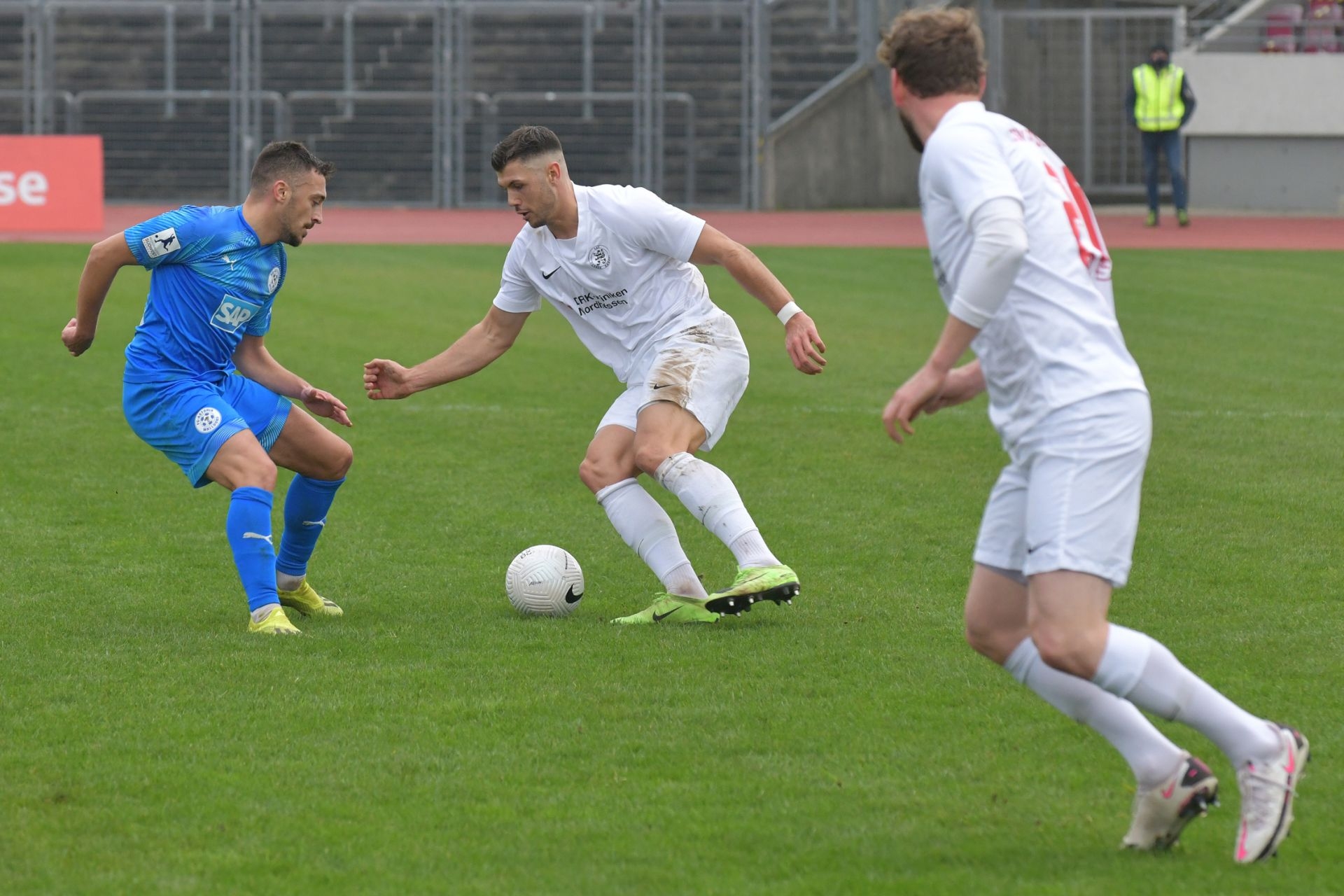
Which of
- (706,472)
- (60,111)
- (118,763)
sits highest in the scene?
(60,111)

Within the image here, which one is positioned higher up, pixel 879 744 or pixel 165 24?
pixel 165 24

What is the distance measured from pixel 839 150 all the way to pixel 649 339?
24.4m

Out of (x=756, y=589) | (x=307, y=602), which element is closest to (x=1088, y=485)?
(x=756, y=589)

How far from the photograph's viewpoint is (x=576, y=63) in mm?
31531

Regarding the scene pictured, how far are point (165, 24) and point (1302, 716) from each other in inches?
1179

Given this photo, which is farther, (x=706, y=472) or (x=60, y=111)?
(x=60, y=111)

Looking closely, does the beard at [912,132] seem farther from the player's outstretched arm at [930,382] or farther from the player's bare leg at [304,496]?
the player's bare leg at [304,496]

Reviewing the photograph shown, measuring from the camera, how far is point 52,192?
21.6 metres

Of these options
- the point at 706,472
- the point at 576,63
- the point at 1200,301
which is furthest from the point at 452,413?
the point at 576,63

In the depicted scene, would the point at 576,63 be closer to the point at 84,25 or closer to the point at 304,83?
the point at 304,83

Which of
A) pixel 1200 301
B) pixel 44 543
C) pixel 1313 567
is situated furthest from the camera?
pixel 1200 301

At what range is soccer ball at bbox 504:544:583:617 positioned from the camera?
6168 millimetres

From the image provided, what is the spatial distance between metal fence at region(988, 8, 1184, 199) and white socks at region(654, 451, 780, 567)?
2449cm

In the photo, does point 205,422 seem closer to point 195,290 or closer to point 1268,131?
point 195,290
